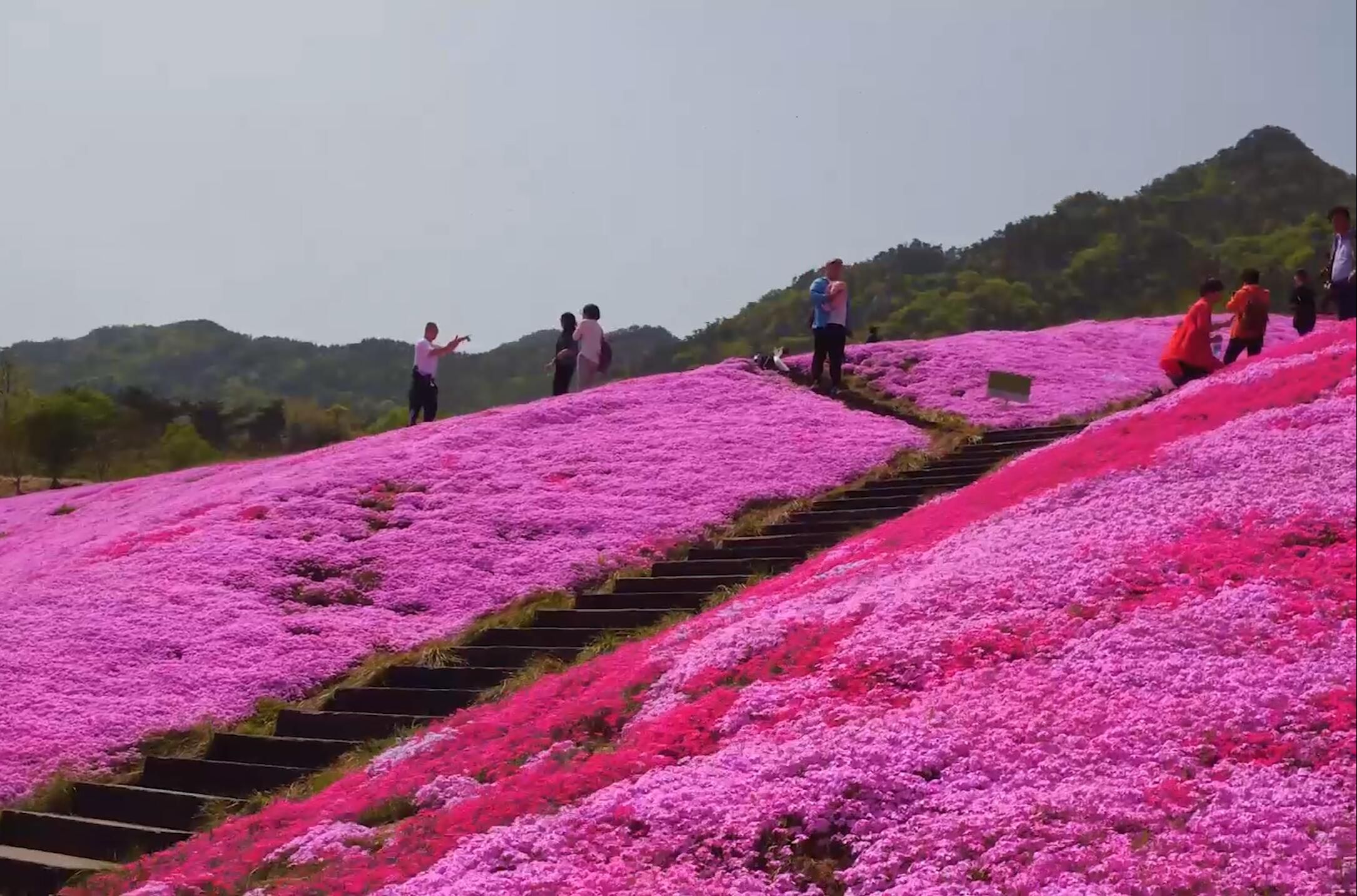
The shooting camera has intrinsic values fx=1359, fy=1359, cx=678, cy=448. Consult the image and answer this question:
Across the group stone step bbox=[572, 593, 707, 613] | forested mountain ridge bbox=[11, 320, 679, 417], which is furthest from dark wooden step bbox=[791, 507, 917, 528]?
forested mountain ridge bbox=[11, 320, 679, 417]

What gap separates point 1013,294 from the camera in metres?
82.6

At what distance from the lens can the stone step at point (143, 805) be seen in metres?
11.4

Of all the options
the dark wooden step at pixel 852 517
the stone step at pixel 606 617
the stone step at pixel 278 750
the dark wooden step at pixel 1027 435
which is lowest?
the stone step at pixel 278 750

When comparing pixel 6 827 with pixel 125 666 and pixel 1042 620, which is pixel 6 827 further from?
pixel 1042 620

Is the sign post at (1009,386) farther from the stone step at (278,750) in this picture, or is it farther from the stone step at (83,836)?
the stone step at (83,836)

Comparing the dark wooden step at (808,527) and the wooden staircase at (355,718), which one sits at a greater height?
the dark wooden step at (808,527)

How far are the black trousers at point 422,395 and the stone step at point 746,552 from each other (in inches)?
464

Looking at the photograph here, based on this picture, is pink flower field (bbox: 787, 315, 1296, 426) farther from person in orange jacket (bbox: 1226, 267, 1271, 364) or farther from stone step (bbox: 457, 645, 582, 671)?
stone step (bbox: 457, 645, 582, 671)

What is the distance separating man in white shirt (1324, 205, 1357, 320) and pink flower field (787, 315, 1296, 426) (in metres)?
5.25

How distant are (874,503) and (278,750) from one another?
31.3 ft

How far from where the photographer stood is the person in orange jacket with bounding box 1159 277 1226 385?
20281 mm

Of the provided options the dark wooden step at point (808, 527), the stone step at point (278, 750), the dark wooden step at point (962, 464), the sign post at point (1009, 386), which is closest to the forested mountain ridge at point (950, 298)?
the sign post at point (1009, 386)

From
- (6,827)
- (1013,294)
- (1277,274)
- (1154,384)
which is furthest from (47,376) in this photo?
(6,827)

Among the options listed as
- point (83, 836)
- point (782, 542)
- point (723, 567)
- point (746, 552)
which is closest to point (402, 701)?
point (83, 836)
